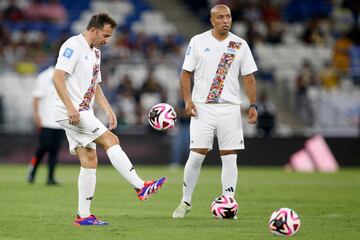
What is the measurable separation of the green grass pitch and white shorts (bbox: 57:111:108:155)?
0.99 metres

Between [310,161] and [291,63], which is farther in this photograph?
[291,63]

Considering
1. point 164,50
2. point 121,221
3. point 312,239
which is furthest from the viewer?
point 164,50

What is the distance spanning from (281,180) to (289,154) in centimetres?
572

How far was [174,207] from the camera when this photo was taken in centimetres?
1334

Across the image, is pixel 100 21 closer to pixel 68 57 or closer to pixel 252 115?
pixel 68 57

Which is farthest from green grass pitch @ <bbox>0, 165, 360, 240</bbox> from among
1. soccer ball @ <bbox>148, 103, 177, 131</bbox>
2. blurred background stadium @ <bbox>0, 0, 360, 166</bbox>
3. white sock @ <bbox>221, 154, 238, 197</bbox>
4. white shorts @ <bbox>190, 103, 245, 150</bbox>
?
blurred background stadium @ <bbox>0, 0, 360, 166</bbox>

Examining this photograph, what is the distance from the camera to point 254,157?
87.0ft

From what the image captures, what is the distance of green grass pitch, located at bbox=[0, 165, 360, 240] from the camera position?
9.84 m

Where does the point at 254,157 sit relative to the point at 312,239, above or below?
below

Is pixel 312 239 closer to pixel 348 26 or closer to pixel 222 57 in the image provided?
pixel 222 57

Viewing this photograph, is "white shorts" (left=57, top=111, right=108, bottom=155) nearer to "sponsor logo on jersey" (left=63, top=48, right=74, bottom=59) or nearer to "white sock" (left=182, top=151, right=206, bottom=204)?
"sponsor logo on jersey" (left=63, top=48, right=74, bottom=59)

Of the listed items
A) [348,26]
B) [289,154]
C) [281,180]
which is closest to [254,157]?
[289,154]

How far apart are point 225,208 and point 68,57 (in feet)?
9.03

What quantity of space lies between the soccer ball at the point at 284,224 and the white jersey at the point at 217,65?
2.52m
